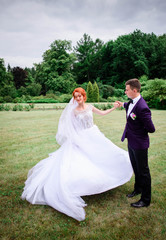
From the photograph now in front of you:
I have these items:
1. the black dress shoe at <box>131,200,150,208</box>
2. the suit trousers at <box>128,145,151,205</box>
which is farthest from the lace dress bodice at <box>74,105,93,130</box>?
the black dress shoe at <box>131,200,150,208</box>

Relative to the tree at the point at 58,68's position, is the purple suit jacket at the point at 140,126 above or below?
below

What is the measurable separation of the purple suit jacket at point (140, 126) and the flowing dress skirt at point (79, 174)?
626 mm

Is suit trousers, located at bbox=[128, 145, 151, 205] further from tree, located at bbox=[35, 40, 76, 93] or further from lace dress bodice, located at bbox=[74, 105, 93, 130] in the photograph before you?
tree, located at bbox=[35, 40, 76, 93]

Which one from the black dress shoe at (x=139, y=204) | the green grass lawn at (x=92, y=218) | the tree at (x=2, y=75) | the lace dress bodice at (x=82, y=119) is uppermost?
the tree at (x=2, y=75)

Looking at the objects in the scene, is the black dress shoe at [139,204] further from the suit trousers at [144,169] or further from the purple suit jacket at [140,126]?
the purple suit jacket at [140,126]

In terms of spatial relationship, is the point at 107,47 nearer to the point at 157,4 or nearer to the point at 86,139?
the point at 157,4

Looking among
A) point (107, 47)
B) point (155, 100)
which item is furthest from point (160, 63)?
point (155, 100)

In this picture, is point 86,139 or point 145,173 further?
point 86,139

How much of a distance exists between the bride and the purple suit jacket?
645 mm

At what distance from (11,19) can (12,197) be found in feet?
40.5

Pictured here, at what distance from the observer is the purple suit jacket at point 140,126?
261 cm

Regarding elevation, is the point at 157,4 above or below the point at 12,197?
above

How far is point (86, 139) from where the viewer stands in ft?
11.3

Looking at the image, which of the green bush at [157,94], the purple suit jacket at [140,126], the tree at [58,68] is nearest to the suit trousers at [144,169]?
the purple suit jacket at [140,126]
